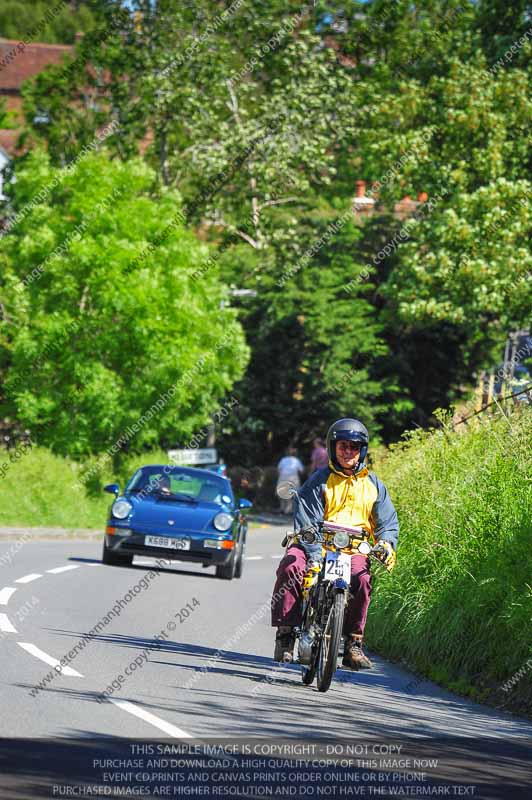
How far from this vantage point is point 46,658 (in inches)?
421

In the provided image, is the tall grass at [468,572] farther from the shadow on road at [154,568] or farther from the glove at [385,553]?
the shadow on road at [154,568]

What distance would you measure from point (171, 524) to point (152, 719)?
12.6 meters

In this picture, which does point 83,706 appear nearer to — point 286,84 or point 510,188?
point 510,188

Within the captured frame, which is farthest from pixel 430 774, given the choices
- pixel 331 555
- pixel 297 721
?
pixel 331 555

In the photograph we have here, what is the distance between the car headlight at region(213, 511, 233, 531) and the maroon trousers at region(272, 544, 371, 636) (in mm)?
10289

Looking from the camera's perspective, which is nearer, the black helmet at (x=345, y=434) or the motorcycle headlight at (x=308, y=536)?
the motorcycle headlight at (x=308, y=536)

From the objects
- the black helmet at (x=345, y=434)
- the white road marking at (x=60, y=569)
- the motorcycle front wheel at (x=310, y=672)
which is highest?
the black helmet at (x=345, y=434)

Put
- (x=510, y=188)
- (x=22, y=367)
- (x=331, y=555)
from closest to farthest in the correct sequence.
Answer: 1. (x=331, y=555)
2. (x=510, y=188)
3. (x=22, y=367)

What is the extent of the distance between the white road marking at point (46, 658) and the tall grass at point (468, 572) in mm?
2978

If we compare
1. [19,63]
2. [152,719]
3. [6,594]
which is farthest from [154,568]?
[19,63]

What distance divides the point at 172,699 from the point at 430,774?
7.64ft

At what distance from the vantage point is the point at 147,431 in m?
39.2

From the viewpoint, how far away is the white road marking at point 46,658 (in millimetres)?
10052

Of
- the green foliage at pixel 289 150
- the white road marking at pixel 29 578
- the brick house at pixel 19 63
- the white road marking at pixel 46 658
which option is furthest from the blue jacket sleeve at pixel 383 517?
the brick house at pixel 19 63
